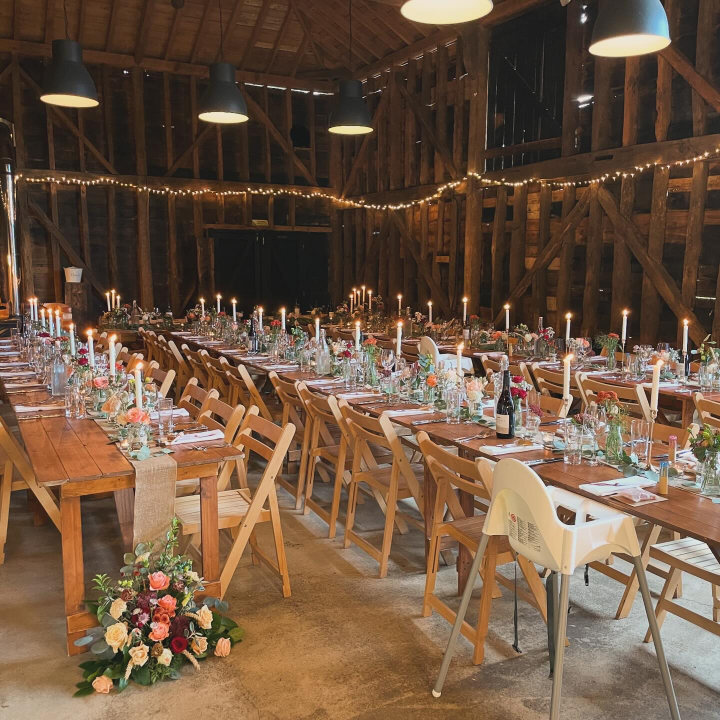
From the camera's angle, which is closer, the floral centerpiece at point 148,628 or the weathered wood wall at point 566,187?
the floral centerpiece at point 148,628

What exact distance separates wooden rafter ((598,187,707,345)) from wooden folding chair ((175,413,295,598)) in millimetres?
6252

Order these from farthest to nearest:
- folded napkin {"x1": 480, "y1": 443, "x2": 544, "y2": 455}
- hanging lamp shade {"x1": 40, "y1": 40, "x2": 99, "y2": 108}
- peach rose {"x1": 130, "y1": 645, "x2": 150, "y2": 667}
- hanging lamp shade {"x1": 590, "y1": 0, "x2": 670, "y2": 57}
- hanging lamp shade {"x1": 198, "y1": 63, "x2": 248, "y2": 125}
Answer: hanging lamp shade {"x1": 198, "y1": 63, "x2": 248, "y2": 125} < hanging lamp shade {"x1": 40, "y1": 40, "x2": 99, "y2": 108} < hanging lamp shade {"x1": 590, "y1": 0, "x2": 670, "y2": 57} < folded napkin {"x1": 480, "y1": 443, "x2": 544, "y2": 455} < peach rose {"x1": 130, "y1": 645, "x2": 150, "y2": 667}

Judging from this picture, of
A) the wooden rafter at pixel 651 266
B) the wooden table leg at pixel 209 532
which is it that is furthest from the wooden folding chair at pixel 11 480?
the wooden rafter at pixel 651 266

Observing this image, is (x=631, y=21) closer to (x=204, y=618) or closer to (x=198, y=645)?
(x=204, y=618)

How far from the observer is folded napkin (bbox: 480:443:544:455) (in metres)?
3.75

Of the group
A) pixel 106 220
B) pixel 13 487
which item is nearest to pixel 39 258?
pixel 106 220

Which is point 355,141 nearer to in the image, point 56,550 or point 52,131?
point 52,131

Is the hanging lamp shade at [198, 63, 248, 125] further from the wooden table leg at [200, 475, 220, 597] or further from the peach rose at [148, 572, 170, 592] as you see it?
the peach rose at [148, 572, 170, 592]

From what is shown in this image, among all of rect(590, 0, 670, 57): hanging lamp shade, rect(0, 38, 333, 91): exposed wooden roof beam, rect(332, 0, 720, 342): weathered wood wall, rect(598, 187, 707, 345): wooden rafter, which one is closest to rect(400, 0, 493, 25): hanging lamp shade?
rect(590, 0, 670, 57): hanging lamp shade

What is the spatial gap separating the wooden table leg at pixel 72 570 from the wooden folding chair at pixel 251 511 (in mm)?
526

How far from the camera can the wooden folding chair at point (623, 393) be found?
5.13m

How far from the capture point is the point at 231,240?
50.4 ft

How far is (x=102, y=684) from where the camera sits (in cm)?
310

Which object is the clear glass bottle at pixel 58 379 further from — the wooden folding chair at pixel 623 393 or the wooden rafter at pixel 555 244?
the wooden rafter at pixel 555 244
